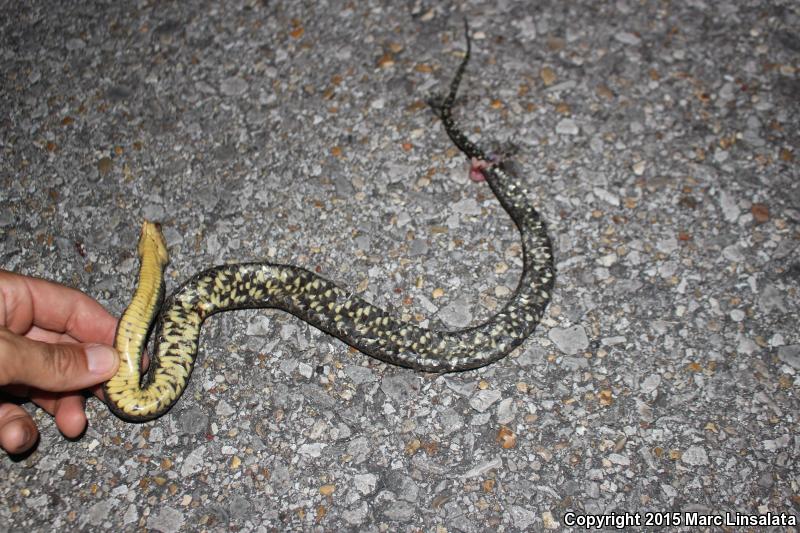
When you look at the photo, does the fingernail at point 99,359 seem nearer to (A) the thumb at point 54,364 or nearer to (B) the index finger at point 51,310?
(A) the thumb at point 54,364

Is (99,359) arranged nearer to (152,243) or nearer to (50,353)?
(50,353)

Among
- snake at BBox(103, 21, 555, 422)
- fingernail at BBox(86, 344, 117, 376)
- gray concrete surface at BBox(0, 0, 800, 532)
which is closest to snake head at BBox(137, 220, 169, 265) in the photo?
snake at BBox(103, 21, 555, 422)

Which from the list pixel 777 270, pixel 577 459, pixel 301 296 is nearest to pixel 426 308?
pixel 301 296

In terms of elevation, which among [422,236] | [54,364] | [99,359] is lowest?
[422,236]

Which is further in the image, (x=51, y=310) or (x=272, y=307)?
(x=272, y=307)

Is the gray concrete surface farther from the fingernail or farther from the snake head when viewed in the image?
the fingernail

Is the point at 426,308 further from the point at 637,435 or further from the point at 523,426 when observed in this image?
the point at 637,435

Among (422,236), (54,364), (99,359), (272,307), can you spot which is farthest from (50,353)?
(422,236)
